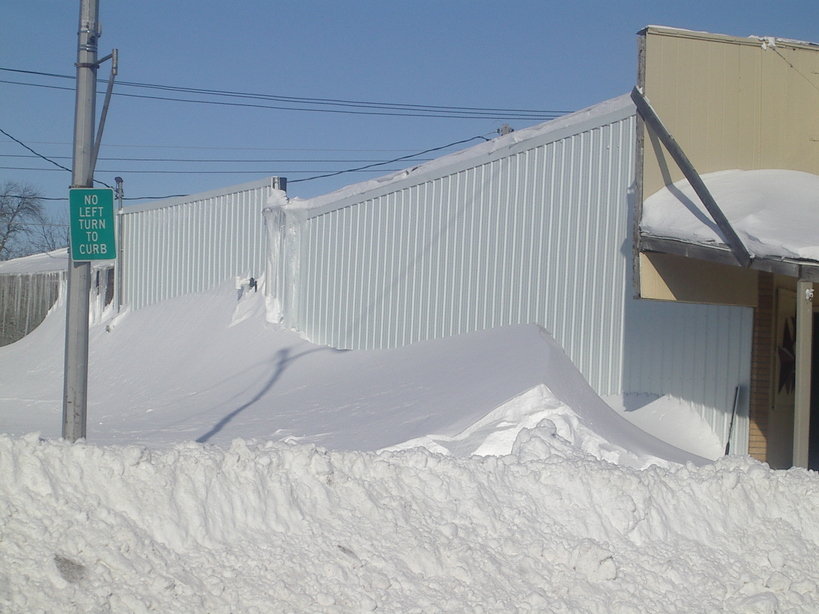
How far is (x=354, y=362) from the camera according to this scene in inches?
595

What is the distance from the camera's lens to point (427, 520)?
Result: 21.6ft

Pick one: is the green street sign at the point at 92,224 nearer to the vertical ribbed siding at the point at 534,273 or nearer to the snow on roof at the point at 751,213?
the snow on roof at the point at 751,213

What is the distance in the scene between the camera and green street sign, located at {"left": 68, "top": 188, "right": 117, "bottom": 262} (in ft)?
26.2

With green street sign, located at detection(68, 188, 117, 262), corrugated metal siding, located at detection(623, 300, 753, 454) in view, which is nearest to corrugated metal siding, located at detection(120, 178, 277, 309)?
corrugated metal siding, located at detection(623, 300, 753, 454)

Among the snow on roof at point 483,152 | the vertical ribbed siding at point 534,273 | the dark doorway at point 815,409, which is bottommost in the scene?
the dark doorway at point 815,409

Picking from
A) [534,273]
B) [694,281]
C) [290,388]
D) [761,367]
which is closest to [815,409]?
[761,367]

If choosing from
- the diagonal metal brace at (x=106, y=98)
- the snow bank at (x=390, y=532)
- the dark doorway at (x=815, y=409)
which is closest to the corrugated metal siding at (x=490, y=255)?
the dark doorway at (x=815, y=409)

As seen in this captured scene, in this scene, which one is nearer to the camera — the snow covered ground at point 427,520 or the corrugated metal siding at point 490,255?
the snow covered ground at point 427,520

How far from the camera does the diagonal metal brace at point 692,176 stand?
9.82m

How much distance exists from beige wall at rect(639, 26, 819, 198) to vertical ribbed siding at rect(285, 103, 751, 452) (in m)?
0.72

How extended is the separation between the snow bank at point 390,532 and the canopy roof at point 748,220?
254cm

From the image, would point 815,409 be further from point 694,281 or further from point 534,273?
point 534,273

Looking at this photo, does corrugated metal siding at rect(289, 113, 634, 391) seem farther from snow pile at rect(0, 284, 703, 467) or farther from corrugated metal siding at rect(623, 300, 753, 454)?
snow pile at rect(0, 284, 703, 467)

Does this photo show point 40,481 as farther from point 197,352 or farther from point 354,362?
point 197,352
